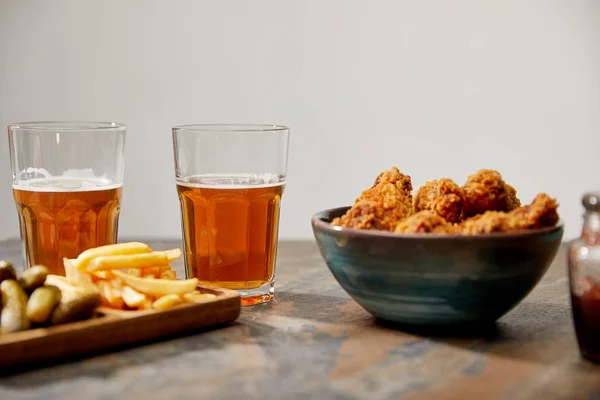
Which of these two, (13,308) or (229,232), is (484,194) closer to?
(229,232)

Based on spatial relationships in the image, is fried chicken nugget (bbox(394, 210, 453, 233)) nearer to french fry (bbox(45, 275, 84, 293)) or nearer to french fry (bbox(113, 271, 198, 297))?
french fry (bbox(113, 271, 198, 297))

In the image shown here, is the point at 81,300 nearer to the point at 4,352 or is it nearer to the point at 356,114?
the point at 4,352

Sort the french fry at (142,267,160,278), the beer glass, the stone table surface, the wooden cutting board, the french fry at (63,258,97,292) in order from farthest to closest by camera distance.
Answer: the beer glass < the french fry at (142,267,160,278) < the french fry at (63,258,97,292) < the wooden cutting board < the stone table surface

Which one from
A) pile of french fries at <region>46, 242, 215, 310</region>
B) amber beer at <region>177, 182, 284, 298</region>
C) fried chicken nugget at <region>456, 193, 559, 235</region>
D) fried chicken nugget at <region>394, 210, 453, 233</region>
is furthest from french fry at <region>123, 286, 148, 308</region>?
fried chicken nugget at <region>456, 193, 559, 235</region>

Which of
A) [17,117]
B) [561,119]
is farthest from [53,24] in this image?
[561,119]

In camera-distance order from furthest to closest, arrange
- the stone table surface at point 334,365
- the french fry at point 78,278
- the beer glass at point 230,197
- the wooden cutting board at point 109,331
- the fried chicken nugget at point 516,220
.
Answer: the beer glass at point 230,197 → the french fry at point 78,278 → the fried chicken nugget at point 516,220 → the wooden cutting board at point 109,331 → the stone table surface at point 334,365

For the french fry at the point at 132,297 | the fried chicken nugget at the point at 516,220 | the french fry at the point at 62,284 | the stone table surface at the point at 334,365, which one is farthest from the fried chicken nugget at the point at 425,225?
the french fry at the point at 62,284

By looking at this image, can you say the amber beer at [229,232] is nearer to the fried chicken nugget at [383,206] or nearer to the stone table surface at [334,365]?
the stone table surface at [334,365]
